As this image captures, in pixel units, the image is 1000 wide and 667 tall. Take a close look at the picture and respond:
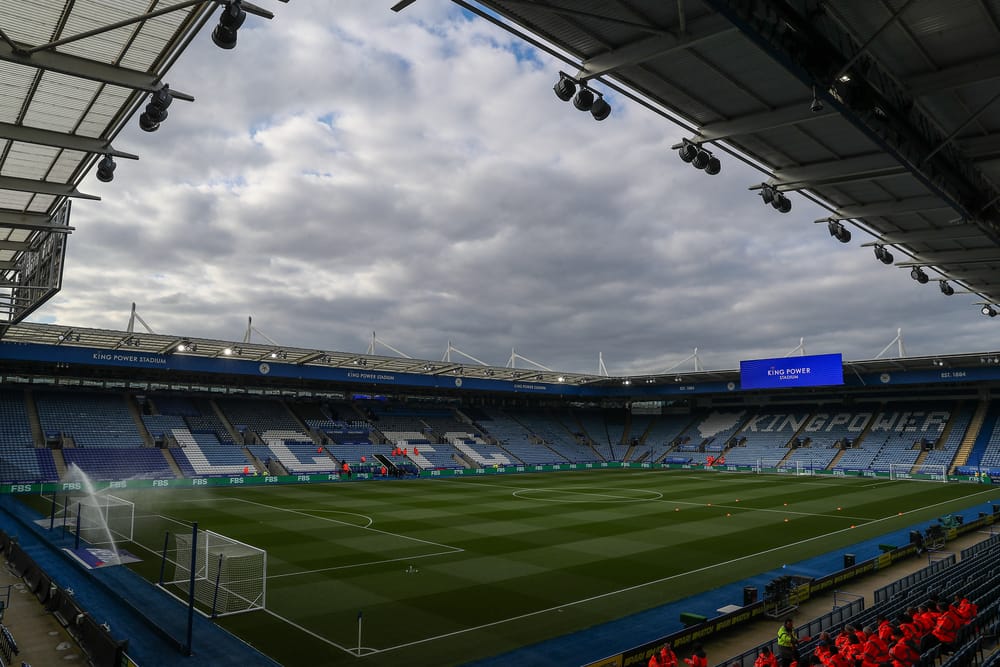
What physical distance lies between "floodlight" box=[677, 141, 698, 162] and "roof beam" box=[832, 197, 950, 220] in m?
5.56

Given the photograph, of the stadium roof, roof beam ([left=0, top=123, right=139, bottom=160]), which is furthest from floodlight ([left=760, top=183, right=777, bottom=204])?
the stadium roof

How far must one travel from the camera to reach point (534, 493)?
46469 millimetres

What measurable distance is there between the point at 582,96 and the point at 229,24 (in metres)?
5.54

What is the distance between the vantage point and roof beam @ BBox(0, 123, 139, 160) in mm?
12523

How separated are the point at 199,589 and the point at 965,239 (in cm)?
2416

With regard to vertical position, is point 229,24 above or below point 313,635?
above

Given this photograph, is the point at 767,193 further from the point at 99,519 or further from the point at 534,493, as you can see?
the point at 534,493

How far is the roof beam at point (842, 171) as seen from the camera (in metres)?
12.7

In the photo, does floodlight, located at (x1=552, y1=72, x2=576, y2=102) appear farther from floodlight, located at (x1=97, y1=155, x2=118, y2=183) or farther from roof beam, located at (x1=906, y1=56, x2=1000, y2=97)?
floodlight, located at (x1=97, y1=155, x2=118, y2=183)

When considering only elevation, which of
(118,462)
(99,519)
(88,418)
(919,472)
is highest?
(88,418)

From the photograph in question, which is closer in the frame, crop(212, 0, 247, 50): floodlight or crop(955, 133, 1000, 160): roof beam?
crop(212, 0, 247, 50): floodlight

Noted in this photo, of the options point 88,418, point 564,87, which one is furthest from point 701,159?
point 88,418

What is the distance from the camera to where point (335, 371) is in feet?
199

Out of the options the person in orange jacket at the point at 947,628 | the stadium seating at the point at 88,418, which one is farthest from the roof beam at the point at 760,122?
the stadium seating at the point at 88,418
